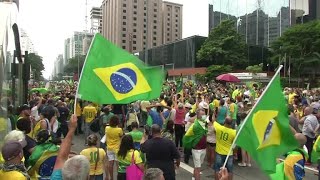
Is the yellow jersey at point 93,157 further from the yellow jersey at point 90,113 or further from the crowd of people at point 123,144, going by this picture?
the yellow jersey at point 90,113

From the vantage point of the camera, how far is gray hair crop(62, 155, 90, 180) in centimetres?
364

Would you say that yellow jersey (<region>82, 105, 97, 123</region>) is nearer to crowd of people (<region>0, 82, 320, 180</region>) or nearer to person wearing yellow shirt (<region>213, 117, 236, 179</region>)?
crowd of people (<region>0, 82, 320, 180</region>)

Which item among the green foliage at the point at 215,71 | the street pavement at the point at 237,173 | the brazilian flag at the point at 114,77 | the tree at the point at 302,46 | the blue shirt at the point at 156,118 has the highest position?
the tree at the point at 302,46

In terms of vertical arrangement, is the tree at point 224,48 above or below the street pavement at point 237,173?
above

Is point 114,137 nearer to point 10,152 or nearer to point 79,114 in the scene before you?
point 10,152

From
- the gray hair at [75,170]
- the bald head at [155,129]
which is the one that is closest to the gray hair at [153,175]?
the gray hair at [75,170]

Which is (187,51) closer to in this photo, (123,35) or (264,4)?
(264,4)

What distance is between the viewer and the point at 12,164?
410cm

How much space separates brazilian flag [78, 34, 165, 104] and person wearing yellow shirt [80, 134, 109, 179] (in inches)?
28.9

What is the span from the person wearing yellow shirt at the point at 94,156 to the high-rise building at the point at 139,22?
123278mm

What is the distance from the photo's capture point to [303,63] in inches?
1965

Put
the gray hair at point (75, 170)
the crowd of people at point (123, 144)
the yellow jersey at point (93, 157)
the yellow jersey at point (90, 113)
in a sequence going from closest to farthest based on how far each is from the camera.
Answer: the gray hair at point (75, 170)
the crowd of people at point (123, 144)
the yellow jersey at point (93, 157)
the yellow jersey at point (90, 113)

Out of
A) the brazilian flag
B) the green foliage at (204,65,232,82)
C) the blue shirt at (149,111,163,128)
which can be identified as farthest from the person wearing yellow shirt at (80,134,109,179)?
the green foliage at (204,65,232,82)

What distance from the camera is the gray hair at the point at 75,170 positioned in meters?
3.64
